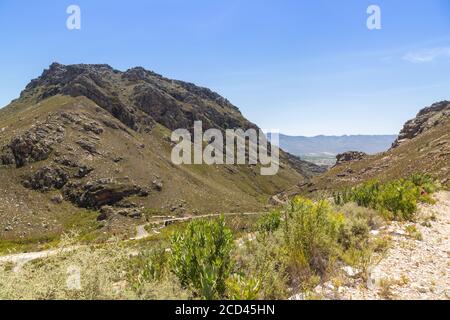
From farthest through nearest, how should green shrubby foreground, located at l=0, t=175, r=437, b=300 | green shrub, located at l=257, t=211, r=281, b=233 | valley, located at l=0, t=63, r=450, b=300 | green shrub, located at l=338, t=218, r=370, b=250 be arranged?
green shrub, located at l=257, t=211, r=281, b=233, green shrub, located at l=338, t=218, r=370, b=250, valley, located at l=0, t=63, r=450, b=300, green shrubby foreground, located at l=0, t=175, r=437, b=300

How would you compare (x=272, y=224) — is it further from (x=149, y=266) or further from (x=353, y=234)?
(x=149, y=266)

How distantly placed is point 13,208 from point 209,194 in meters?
49.6

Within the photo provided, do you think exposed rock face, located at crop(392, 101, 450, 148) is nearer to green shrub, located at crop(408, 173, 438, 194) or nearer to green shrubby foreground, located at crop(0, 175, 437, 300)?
green shrub, located at crop(408, 173, 438, 194)

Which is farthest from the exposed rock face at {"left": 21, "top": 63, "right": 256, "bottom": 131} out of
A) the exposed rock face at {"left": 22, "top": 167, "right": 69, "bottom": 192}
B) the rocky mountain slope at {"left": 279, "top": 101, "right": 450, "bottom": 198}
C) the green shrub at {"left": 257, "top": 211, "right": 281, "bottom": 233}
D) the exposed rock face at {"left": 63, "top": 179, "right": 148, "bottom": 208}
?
the green shrub at {"left": 257, "top": 211, "right": 281, "bottom": 233}

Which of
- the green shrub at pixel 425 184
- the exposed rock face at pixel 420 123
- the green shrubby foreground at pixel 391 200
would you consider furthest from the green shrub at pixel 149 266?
the exposed rock face at pixel 420 123

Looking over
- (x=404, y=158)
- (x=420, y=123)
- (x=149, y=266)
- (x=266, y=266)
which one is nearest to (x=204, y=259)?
(x=266, y=266)

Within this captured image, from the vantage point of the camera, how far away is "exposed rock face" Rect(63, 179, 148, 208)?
7888 cm

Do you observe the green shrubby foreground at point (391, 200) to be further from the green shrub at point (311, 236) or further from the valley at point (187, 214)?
the green shrub at point (311, 236)

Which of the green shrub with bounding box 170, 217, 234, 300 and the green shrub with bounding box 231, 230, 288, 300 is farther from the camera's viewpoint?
the green shrub with bounding box 231, 230, 288, 300

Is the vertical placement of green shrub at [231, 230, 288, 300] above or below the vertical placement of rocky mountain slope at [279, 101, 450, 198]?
below

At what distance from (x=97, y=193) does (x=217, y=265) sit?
79792 millimetres

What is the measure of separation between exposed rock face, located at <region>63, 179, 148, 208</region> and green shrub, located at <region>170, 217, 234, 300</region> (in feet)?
253
